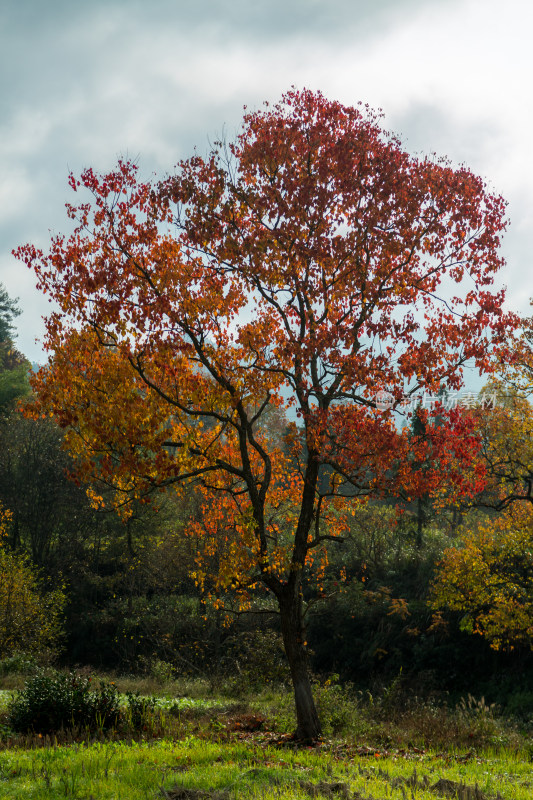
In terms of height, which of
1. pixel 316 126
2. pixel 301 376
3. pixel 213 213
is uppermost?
pixel 316 126

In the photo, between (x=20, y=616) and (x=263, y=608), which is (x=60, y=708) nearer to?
(x=20, y=616)

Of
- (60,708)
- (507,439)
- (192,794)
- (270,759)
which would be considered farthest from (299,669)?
(507,439)

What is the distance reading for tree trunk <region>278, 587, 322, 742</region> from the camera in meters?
11.7

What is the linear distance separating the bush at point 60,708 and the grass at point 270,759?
1.82 feet

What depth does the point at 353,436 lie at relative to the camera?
11055mm

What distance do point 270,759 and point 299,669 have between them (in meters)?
2.32

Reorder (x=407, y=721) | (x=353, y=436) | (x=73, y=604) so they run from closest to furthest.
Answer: (x=353, y=436) → (x=407, y=721) → (x=73, y=604)

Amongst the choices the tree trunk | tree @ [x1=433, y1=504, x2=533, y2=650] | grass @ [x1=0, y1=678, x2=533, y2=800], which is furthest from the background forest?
the tree trunk

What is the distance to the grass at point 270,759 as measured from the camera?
7.39m

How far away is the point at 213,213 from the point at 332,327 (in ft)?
9.87

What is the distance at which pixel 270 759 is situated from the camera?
32.2ft

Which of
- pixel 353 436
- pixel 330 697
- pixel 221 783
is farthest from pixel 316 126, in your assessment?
pixel 330 697

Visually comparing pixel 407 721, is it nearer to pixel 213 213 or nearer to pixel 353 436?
pixel 353 436

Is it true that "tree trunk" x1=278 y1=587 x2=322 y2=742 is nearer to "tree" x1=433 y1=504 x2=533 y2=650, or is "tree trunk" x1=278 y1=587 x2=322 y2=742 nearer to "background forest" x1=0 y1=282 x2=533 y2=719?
"background forest" x1=0 y1=282 x2=533 y2=719
